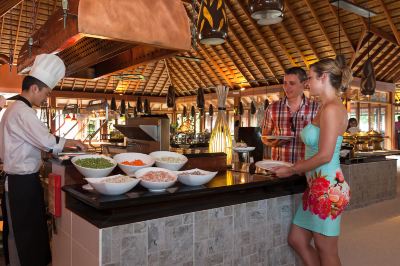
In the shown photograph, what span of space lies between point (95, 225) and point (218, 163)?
119cm

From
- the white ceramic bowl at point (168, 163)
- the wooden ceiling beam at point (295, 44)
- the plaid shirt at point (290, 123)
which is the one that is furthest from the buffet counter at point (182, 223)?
the wooden ceiling beam at point (295, 44)

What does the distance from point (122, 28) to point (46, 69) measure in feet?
2.29

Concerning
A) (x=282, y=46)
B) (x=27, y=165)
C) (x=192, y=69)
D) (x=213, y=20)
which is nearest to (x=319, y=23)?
(x=282, y=46)

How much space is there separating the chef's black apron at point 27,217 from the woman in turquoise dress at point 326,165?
171 centimetres

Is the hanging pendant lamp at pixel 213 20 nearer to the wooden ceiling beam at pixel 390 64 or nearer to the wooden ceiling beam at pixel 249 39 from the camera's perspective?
the wooden ceiling beam at pixel 249 39

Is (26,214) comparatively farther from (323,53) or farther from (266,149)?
(323,53)

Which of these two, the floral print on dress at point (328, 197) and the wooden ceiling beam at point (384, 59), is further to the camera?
the wooden ceiling beam at point (384, 59)

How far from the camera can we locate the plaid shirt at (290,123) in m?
3.03

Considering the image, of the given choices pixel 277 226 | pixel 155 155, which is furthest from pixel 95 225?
pixel 277 226

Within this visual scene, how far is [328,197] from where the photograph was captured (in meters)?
2.07

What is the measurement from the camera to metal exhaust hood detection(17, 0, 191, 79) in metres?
2.11

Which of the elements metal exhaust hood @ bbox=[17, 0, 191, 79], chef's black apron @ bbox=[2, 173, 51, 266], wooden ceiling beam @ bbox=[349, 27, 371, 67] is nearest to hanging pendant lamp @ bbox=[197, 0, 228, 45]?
metal exhaust hood @ bbox=[17, 0, 191, 79]

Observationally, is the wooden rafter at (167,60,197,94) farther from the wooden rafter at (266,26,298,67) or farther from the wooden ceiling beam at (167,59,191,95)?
the wooden rafter at (266,26,298,67)

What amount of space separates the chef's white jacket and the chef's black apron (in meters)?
0.08
